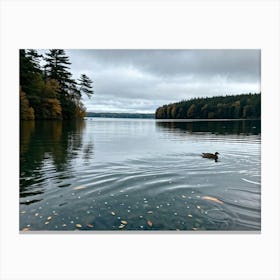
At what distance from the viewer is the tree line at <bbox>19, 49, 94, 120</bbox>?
14.0 ft

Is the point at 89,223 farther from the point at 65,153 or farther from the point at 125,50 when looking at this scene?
the point at 65,153

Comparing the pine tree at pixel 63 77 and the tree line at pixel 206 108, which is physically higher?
the pine tree at pixel 63 77

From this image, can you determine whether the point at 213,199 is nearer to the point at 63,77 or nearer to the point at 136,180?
the point at 136,180

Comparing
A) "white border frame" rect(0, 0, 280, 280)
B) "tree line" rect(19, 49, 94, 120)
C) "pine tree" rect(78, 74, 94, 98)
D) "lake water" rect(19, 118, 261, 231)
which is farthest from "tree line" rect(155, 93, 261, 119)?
"tree line" rect(19, 49, 94, 120)

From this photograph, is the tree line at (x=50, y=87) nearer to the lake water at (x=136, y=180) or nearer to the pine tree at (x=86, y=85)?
the pine tree at (x=86, y=85)

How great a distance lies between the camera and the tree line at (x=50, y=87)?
4.28 m

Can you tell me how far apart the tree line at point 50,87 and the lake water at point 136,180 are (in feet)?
1.10
